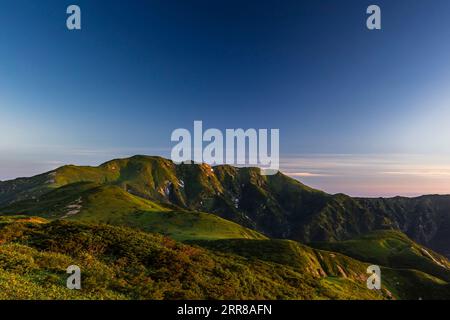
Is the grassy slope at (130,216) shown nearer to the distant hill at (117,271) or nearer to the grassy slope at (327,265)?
the grassy slope at (327,265)

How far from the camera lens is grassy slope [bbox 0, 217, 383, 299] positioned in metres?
25.4

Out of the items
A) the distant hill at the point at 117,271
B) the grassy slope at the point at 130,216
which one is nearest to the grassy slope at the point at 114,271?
the distant hill at the point at 117,271

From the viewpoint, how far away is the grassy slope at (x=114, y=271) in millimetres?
25406

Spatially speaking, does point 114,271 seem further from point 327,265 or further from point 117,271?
point 327,265

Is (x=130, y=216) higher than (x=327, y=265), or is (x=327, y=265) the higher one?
(x=130, y=216)

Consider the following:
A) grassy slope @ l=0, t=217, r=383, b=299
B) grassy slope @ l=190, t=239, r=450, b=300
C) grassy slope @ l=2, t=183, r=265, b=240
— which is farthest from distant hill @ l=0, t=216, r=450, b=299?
grassy slope @ l=2, t=183, r=265, b=240

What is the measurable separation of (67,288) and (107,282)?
→ 346cm

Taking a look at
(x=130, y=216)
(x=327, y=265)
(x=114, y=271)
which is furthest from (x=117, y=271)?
(x=327, y=265)

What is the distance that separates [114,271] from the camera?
31.4 m

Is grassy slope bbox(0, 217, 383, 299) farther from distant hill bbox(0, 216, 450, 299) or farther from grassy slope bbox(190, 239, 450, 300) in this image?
grassy slope bbox(190, 239, 450, 300)
